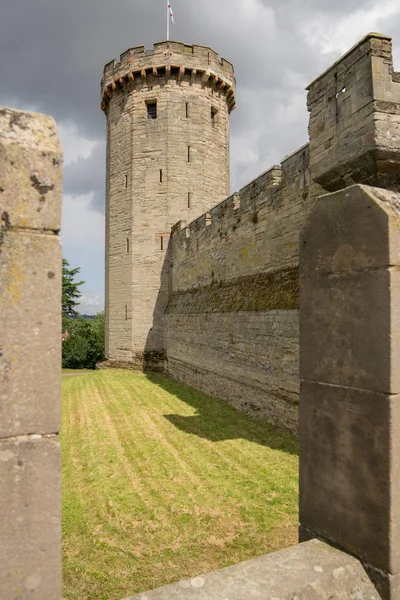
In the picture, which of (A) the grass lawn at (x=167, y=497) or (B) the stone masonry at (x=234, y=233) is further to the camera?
(A) the grass lawn at (x=167, y=497)

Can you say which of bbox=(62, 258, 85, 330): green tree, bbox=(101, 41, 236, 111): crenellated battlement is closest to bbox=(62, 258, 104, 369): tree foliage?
bbox=(62, 258, 85, 330): green tree

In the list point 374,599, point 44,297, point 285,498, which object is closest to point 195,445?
point 285,498

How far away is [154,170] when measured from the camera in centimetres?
1941

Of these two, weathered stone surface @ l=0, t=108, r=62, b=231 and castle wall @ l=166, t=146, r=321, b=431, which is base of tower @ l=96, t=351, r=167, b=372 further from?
weathered stone surface @ l=0, t=108, r=62, b=231

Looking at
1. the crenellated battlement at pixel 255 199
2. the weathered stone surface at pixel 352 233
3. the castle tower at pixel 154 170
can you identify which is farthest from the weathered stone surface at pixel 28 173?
the castle tower at pixel 154 170

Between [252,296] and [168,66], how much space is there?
46.7ft

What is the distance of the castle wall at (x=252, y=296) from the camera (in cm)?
898

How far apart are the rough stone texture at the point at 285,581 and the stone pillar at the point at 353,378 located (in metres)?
0.11

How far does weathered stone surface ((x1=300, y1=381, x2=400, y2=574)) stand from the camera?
1852mm

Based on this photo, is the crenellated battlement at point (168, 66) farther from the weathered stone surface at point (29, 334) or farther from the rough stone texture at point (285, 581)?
the rough stone texture at point (285, 581)

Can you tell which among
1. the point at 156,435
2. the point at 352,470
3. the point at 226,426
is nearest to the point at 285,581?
the point at 352,470

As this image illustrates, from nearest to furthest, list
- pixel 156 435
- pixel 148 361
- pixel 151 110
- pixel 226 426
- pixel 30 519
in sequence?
pixel 30 519 → pixel 156 435 → pixel 226 426 → pixel 148 361 → pixel 151 110

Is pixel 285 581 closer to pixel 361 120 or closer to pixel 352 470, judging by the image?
pixel 352 470

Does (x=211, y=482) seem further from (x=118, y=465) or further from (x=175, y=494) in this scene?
(x=118, y=465)
